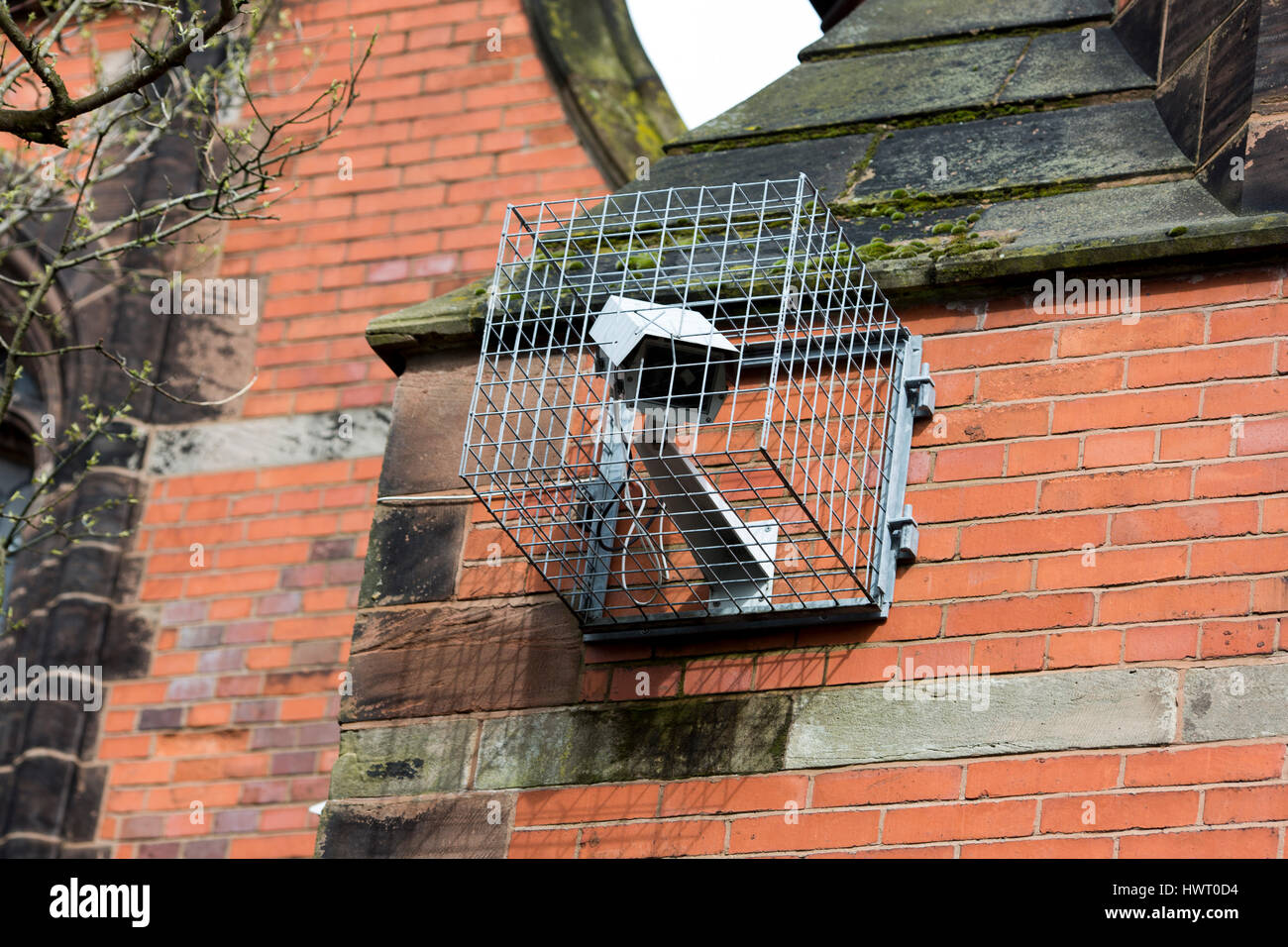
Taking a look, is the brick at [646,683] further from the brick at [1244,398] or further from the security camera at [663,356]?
the brick at [1244,398]

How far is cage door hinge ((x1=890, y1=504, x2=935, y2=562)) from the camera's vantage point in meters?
3.70

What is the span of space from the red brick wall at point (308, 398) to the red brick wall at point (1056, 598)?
2295 mm

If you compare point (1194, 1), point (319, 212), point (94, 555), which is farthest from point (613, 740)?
point (319, 212)

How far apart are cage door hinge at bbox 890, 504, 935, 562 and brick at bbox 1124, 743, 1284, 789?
0.60m

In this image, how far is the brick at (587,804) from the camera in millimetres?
3680

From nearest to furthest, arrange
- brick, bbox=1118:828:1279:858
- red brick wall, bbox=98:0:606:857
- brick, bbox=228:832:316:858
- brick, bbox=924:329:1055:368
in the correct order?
brick, bbox=1118:828:1279:858, brick, bbox=924:329:1055:368, brick, bbox=228:832:316:858, red brick wall, bbox=98:0:606:857

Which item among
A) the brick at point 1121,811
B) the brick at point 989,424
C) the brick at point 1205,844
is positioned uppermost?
the brick at point 989,424

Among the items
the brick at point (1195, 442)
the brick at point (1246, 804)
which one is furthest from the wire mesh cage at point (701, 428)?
the brick at point (1246, 804)

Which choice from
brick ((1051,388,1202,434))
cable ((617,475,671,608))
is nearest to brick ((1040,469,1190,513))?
brick ((1051,388,1202,434))

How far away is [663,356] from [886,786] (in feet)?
2.99

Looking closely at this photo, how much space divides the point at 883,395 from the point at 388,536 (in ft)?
3.73

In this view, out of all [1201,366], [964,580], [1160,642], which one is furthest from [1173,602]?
[1201,366]

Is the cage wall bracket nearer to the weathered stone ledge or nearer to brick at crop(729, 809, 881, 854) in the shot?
the weathered stone ledge

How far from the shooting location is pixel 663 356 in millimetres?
3479
